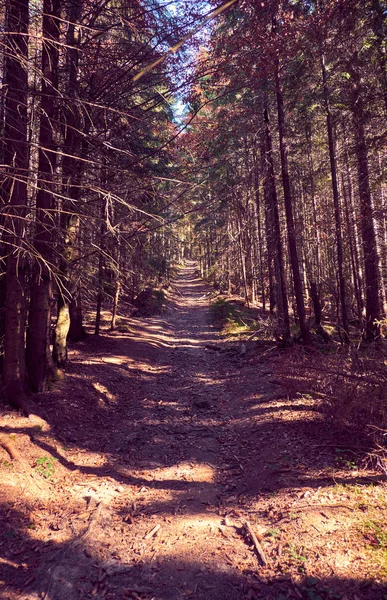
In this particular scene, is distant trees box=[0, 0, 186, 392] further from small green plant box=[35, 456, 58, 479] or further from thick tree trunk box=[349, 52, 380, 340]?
thick tree trunk box=[349, 52, 380, 340]

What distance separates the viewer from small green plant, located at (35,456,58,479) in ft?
17.6

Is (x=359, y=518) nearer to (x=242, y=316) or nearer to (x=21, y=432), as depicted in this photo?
(x=21, y=432)

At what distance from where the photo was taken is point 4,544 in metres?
4.03

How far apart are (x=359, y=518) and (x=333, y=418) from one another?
2.44 meters

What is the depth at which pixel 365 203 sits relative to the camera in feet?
37.8

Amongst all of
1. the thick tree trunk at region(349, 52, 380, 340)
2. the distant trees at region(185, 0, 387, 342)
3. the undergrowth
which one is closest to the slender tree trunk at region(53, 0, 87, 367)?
the distant trees at region(185, 0, 387, 342)

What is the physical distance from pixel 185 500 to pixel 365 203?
10.7 m

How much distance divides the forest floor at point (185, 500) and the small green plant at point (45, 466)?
0.07 ft

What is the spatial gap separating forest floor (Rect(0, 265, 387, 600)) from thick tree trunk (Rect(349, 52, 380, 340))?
5.08 meters

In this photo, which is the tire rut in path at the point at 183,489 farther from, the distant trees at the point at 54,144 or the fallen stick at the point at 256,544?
the distant trees at the point at 54,144

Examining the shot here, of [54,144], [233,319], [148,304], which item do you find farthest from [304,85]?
[148,304]

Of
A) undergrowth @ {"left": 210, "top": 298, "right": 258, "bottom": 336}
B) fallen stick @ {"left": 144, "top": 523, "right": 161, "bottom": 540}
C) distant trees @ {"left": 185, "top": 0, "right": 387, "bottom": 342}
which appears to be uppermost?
distant trees @ {"left": 185, "top": 0, "right": 387, "bottom": 342}

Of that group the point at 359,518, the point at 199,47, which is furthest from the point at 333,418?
the point at 199,47

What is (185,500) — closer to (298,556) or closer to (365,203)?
(298,556)
